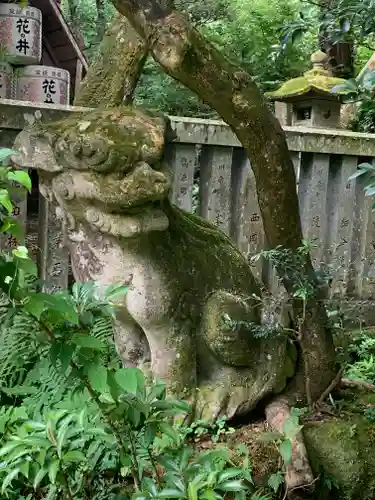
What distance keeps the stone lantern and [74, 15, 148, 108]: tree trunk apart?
88.8 inches

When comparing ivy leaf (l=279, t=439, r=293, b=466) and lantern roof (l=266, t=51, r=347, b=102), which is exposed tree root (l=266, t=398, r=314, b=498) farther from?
lantern roof (l=266, t=51, r=347, b=102)

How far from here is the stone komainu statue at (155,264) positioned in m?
2.06

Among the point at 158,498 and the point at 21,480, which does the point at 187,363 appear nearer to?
the point at 21,480

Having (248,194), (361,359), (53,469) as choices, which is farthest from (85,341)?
(248,194)

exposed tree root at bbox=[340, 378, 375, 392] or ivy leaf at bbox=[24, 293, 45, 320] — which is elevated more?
ivy leaf at bbox=[24, 293, 45, 320]

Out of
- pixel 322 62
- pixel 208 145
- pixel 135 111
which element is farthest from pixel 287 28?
pixel 322 62

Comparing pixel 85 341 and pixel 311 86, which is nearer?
pixel 85 341

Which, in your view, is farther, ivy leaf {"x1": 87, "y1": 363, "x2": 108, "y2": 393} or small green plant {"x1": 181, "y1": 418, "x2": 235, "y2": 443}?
small green plant {"x1": 181, "y1": 418, "x2": 235, "y2": 443}

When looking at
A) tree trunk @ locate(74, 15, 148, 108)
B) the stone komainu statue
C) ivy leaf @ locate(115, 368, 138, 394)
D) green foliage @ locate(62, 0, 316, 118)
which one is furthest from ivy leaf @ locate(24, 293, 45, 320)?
green foliage @ locate(62, 0, 316, 118)

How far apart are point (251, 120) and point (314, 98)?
3172 millimetres

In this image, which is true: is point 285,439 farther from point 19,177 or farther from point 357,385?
point 19,177

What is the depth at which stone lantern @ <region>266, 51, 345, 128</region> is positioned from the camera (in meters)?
4.92

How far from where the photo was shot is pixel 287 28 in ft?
7.73

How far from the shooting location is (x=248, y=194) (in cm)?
374
